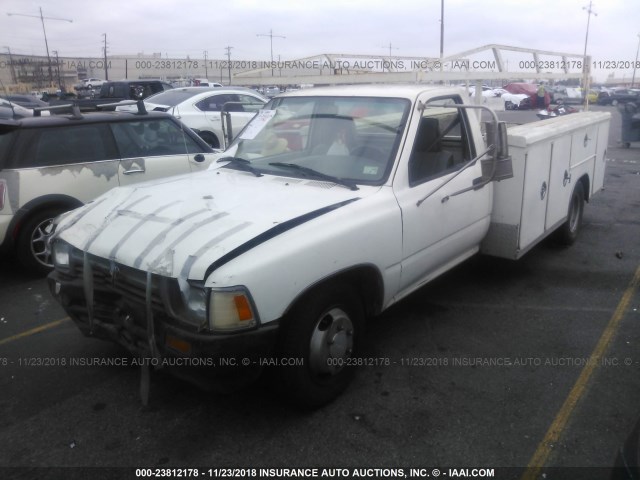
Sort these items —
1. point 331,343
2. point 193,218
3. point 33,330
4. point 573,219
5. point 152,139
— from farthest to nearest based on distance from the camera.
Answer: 1. point 152,139
2. point 573,219
3. point 33,330
4. point 331,343
5. point 193,218

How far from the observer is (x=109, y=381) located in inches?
145

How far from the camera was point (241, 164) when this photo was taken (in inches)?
169

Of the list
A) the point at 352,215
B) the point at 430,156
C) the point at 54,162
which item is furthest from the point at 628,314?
the point at 54,162

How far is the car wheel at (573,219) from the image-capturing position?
6.21 meters

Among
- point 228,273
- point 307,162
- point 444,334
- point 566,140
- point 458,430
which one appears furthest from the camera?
point 566,140

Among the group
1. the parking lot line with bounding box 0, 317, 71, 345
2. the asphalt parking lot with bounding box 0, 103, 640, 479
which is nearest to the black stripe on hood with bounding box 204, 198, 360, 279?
the asphalt parking lot with bounding box 0, 103, 640, 479

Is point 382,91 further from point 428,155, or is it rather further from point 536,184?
point 536,184

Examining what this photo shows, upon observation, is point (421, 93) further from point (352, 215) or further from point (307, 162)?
point (352, 215)

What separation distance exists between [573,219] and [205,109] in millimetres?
7998

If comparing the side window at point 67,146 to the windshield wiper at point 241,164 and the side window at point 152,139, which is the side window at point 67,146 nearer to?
the side window at point 152,139

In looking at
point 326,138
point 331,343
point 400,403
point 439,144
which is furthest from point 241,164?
point 400,403

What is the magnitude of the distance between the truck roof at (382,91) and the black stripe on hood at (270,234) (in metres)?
1.17

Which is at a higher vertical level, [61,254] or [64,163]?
[64,163]

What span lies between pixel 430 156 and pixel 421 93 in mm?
466
